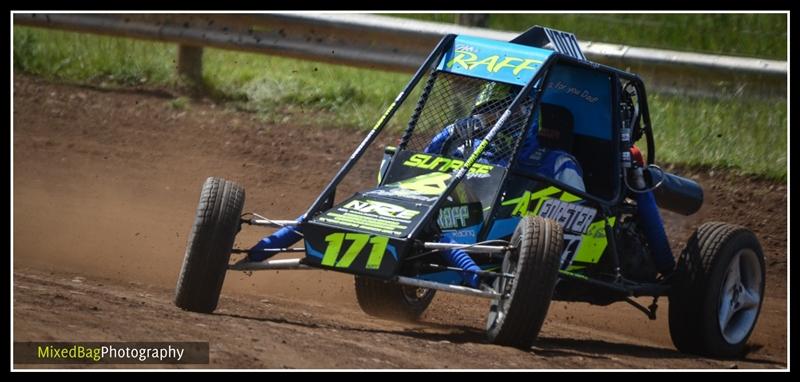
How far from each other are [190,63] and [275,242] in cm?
668

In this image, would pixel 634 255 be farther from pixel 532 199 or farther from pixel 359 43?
pixel 359 43

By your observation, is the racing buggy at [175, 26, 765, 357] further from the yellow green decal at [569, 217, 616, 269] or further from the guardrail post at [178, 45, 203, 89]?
the guardrail post at [178, 45, 203, 89]

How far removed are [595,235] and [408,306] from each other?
1262 millimetres

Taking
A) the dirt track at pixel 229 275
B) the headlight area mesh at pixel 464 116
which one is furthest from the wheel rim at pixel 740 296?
the headlight area mesh at pixel 464 116

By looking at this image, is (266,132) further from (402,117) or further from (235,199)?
(235,199)

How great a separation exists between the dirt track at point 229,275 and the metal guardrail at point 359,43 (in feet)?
2.26

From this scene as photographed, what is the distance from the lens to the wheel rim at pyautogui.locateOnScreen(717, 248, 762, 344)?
23.6ft

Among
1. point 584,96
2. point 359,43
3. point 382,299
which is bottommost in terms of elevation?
point 382,299

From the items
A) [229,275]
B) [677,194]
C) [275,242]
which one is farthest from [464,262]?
[229,275]

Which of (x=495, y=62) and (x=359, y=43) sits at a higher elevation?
(x=359, y=43)

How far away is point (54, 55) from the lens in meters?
13.3

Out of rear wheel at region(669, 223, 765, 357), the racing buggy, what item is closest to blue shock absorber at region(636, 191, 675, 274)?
the racing buggy

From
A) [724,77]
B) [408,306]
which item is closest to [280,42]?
[724,77]

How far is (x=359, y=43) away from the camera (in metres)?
12.0
